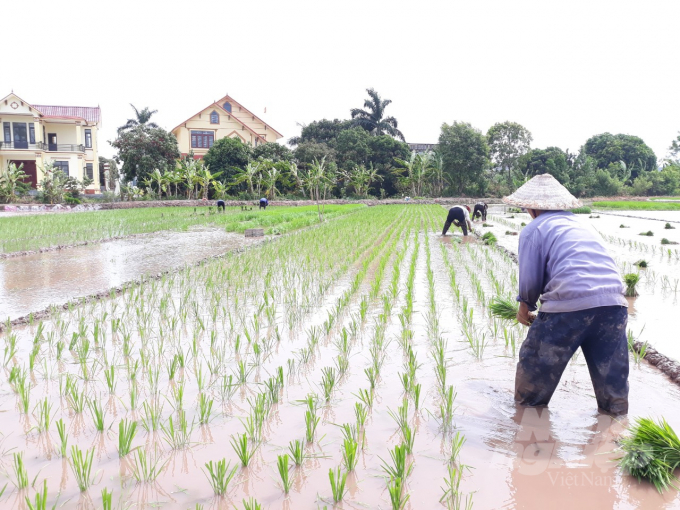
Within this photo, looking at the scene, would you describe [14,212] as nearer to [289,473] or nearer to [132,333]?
[132,333]

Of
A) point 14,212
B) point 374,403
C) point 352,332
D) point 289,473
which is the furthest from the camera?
point 14,212

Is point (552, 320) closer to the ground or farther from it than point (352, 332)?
farther from it

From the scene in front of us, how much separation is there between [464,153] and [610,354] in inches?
1212

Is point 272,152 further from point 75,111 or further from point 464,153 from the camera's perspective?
point 75,111

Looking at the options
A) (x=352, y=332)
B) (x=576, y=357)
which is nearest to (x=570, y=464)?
(x=576, y=357)

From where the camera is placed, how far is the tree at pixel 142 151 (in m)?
28.1

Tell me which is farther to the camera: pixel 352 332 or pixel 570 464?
pixel 352 332

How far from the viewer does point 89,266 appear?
7430 millimetres

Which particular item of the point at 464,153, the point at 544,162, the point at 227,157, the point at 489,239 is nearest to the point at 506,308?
the point at 489,239

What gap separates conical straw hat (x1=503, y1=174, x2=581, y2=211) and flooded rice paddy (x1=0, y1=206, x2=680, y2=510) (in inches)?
39.1

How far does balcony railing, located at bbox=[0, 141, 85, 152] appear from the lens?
27.7 m

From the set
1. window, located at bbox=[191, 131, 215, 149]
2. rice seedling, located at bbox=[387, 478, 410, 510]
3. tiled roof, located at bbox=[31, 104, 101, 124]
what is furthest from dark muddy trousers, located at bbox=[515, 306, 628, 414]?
window, located at bbox=[191, 131, 215, 149]

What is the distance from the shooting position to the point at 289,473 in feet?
6.66

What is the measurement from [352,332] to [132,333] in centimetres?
165
